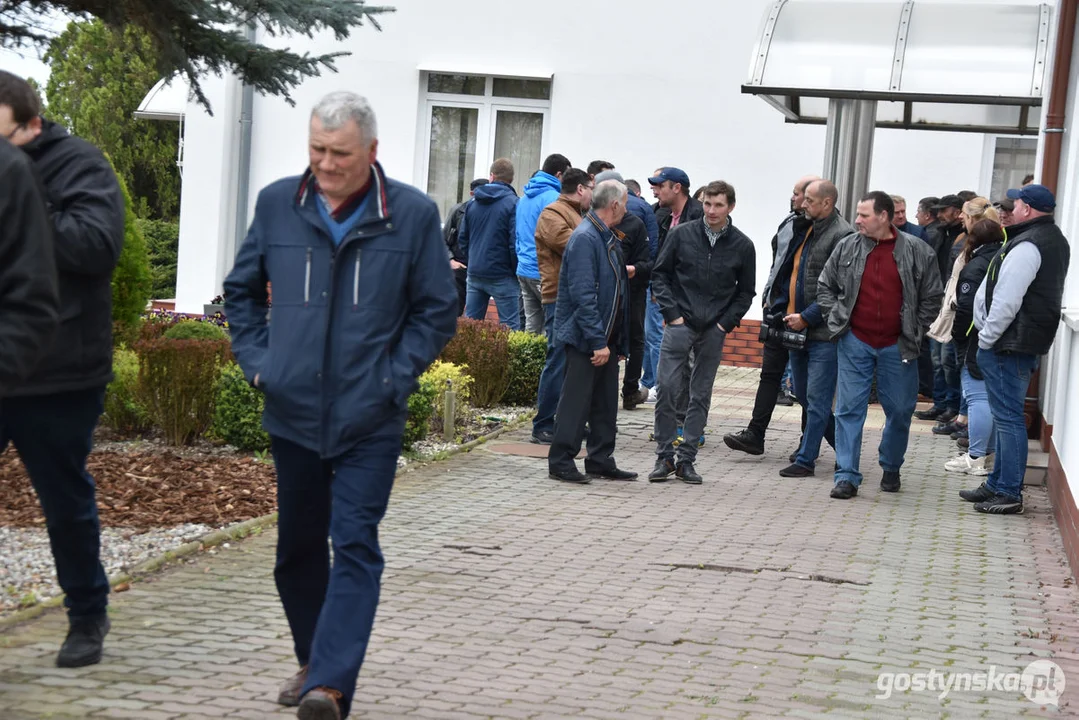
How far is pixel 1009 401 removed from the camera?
9.25 metres

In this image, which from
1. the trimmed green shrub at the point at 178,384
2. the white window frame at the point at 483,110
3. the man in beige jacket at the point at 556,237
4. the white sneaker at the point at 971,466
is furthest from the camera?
the white window frame at the point at 483,110

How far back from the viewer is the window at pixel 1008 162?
17203 millimetres

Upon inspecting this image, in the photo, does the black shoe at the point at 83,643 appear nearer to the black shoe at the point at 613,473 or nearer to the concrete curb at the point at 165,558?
the concrete curb at the point at 165,558

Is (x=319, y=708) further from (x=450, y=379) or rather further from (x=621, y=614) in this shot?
(x=450, y=379)

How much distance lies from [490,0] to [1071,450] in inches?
461

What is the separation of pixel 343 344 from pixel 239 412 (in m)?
5.18

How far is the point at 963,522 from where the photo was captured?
9.05 metres

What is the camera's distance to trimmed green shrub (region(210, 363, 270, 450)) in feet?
30.6

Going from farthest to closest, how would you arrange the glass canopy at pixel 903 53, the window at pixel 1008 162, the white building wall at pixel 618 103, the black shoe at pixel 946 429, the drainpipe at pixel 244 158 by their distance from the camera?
the drainpipe at pixel 244 158 → the white building wall at pixel 618 103 → the window at pixel 1008 162 → the black shoe at pixel 946 429 → the glass canopy at pixel 903 53

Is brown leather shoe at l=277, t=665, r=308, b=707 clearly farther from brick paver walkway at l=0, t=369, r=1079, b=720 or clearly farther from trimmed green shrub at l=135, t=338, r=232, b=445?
trimmed green shrub at l=135, t=338, r=232, b=445

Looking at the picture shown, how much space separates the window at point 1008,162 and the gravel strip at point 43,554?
12666 millimetres

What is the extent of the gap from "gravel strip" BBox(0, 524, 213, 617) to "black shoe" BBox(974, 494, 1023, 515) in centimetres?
513

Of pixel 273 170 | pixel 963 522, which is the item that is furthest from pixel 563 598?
pixel 273 170

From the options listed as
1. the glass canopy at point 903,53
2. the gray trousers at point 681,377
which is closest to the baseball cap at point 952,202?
the glass canopy at point 903,53
